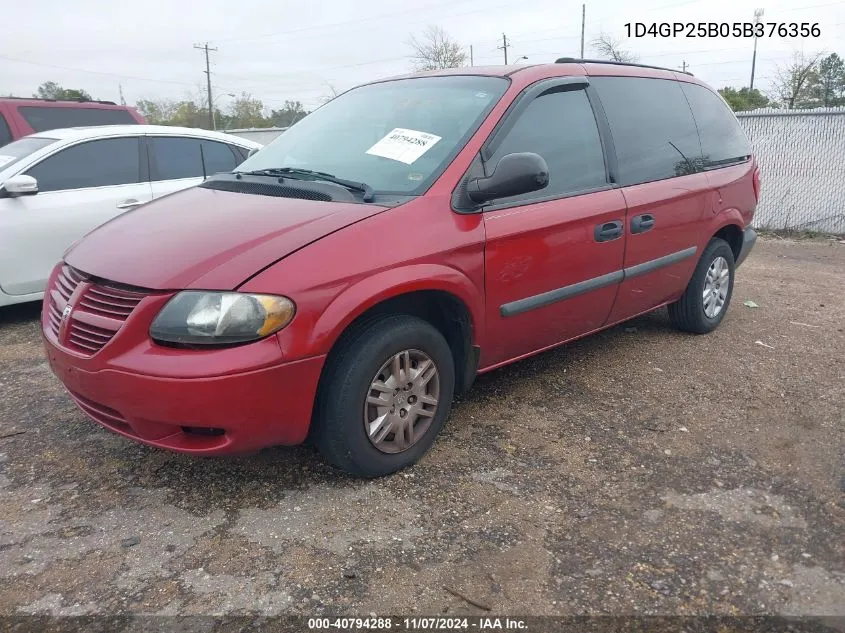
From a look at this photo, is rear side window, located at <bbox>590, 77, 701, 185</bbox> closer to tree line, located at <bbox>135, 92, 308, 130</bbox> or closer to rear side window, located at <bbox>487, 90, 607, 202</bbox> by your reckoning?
rear side window, located at <bbox>487, 90, 607, 202</bbox>

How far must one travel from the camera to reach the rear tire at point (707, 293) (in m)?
4.85

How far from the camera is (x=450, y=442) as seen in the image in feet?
11.2

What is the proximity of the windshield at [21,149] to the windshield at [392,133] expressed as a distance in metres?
2.66

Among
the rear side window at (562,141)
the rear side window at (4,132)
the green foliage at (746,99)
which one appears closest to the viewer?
the rear side window at (562,141)

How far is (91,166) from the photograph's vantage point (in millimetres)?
5703

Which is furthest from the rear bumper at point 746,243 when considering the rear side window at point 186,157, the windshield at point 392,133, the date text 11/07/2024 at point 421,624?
the rear side window at point 186,157

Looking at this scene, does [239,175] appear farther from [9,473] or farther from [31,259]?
[31,259]

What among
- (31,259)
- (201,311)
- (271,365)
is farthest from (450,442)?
(31,259)

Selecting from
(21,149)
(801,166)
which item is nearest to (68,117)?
(21,149)

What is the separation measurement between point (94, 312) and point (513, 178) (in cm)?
179

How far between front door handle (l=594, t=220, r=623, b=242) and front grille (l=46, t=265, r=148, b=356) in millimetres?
2300

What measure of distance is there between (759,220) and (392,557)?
31.6 ft

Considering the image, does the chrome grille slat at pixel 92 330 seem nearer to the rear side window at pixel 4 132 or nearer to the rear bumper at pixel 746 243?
the rear bumper at pixel 746 243

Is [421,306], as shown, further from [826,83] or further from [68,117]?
[826,83]
